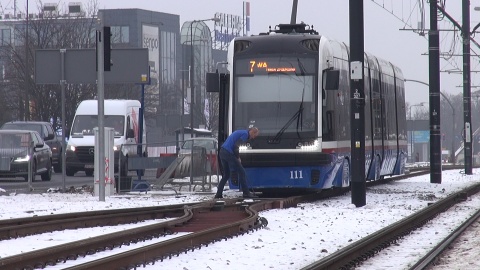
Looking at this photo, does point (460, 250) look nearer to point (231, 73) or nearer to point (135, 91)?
point (231, 73)

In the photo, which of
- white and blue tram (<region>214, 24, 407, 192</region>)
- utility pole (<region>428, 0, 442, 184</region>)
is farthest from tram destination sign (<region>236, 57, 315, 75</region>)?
utility pole (<region>428, 0, 442, 184</region>)

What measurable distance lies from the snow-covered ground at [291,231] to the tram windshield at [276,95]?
5.67 ft

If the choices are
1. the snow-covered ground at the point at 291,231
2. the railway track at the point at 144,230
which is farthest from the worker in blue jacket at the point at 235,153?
the snow-covered ground at the point at 291,231

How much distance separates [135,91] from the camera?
74.8 m

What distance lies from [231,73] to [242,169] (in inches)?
86.7

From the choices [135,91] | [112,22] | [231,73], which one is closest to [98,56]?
[231,73]

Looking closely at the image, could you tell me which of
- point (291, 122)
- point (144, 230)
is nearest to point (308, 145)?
point (291, 122)

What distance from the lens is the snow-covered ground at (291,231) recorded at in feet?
39.1

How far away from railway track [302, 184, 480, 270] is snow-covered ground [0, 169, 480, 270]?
0.15 metres

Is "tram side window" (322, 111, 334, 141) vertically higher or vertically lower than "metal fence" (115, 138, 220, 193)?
higher

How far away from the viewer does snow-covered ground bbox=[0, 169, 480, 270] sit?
11930 mm

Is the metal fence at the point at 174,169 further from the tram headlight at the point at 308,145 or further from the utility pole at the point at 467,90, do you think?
the utility pole at the point at 467,90

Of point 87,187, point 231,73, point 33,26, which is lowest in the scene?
point 87,187

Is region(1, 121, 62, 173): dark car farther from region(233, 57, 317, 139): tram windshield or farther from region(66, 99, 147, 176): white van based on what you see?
region(233, 57, 317, 139): tram windshield
